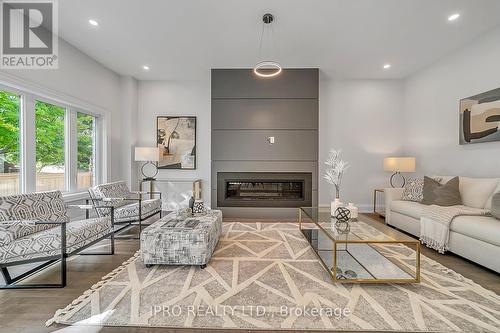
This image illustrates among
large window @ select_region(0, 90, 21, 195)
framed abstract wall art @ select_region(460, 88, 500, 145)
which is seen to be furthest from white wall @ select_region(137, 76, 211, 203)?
framed abstract wall art @ select_region(460, 88, 500, 145)

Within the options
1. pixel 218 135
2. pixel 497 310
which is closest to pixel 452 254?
pixel 497 310

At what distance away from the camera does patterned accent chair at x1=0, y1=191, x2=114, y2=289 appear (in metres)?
1.95

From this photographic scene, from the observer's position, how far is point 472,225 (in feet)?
8.02

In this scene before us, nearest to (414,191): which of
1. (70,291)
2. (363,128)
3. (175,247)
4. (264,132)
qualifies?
(363,128)

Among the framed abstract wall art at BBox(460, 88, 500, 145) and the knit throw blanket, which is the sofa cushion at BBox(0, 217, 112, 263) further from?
the framed abstract wall art at BBox(460, 88, 500, 145)

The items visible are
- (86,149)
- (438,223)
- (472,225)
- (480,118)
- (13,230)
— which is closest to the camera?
(13,230)

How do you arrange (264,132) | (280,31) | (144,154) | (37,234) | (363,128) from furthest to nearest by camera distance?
(363,128)
(264,132)
(144,154)
(280,31)
(37,234)

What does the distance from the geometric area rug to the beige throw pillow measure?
1.17m

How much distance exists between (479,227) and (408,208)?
3.45 feet

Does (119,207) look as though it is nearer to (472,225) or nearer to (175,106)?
(175,106)

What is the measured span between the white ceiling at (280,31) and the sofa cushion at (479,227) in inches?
101

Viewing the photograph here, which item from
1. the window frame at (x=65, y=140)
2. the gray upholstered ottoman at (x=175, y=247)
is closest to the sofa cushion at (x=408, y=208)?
the gray upholstered ottoman at (x=175, y=247)

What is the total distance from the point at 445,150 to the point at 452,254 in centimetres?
210

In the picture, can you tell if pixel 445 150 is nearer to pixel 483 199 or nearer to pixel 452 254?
pixel 483 199
